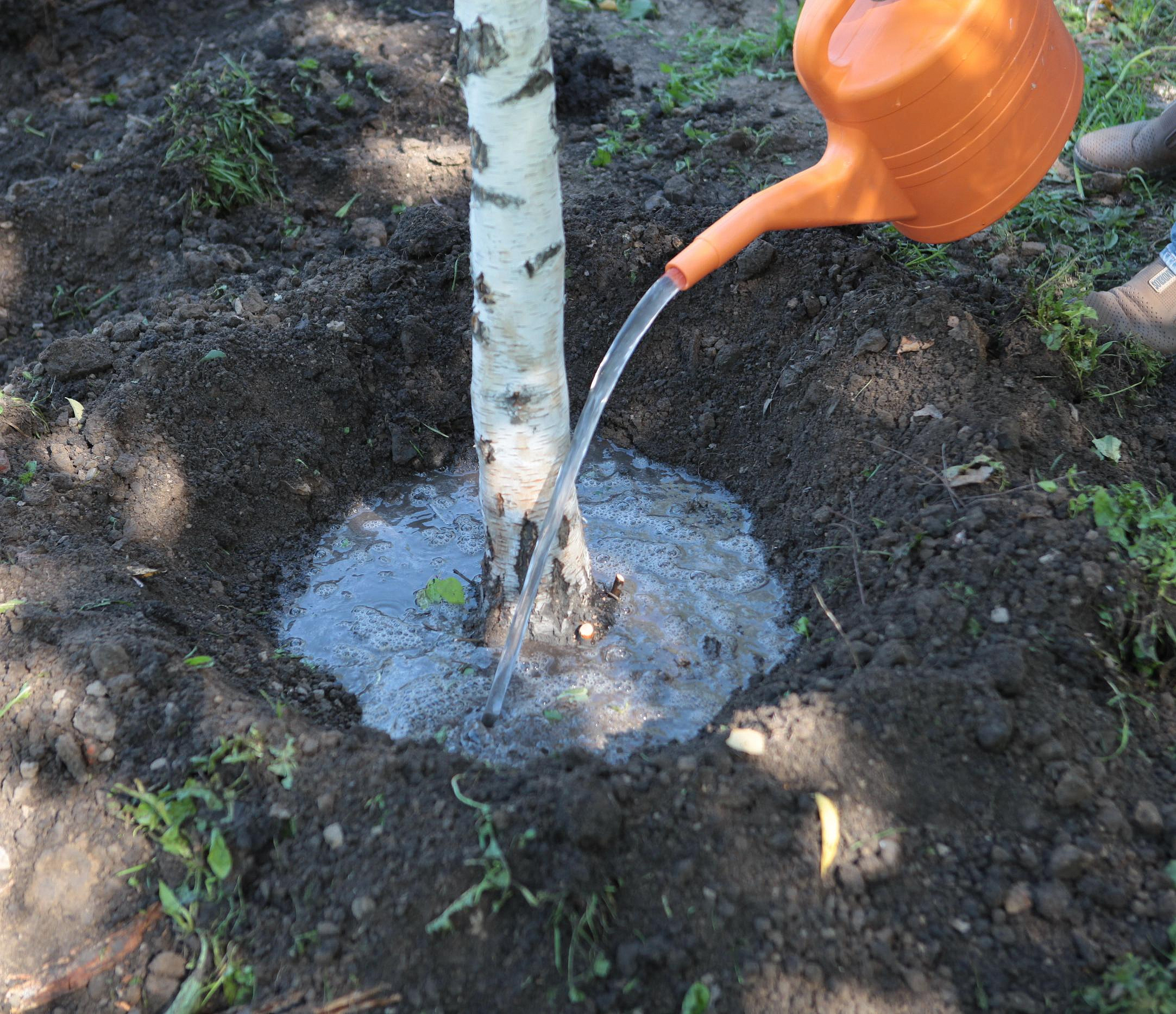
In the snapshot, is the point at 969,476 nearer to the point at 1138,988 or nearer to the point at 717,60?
the point at 1138,988

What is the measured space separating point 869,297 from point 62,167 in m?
3.43

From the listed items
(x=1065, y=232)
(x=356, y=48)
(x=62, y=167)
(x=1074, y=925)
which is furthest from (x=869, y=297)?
(x=62, y=167)

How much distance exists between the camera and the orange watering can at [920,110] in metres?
2.19

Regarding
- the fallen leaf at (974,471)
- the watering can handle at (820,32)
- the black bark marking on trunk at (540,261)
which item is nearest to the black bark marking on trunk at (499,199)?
the black bark marking on trunk at (540,261)

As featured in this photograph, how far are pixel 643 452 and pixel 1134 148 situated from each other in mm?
2223

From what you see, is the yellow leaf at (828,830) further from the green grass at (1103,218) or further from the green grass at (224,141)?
the green grass at (224,141)

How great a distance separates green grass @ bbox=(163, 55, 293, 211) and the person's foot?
297 cm

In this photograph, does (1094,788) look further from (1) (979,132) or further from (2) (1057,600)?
(1) (979,132)

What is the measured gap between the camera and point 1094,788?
174cm

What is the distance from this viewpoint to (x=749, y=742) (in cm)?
180

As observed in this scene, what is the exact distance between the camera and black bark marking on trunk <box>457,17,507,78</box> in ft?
5.44

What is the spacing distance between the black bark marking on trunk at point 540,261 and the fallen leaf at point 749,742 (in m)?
1.01

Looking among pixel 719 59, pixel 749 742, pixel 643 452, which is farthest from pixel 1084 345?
pixel 719 59

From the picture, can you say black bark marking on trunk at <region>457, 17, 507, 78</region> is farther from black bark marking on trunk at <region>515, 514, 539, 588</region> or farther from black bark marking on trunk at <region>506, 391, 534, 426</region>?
black bark marking on trunk at <region>515, 514, 539, 588</region>
